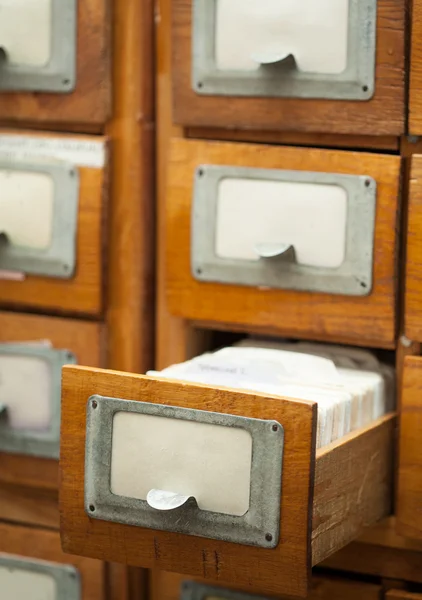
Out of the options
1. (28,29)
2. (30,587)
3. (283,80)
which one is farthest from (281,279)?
(30,587)

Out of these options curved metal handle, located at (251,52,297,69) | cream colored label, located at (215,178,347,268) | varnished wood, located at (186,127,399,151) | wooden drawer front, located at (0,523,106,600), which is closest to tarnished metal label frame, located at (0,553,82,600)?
wooden drawer front, located at (0,523,106,600)

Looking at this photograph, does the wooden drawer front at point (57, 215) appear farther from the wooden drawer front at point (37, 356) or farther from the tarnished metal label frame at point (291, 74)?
the tarnished metal label frame at point (291, 74)

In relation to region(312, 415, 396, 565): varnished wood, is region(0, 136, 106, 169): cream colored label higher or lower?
higher

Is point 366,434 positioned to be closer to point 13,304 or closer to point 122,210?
point 122,210

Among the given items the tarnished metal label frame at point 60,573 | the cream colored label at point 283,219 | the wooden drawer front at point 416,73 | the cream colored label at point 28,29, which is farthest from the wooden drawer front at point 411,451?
the cream colored label at point 28,29

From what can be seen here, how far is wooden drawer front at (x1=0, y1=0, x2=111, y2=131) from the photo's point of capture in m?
1.39

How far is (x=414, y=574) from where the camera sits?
1.35 meters

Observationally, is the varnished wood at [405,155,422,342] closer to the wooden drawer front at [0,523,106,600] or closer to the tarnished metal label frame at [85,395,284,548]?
the tarnished metal label frame at [85,395,284,548]

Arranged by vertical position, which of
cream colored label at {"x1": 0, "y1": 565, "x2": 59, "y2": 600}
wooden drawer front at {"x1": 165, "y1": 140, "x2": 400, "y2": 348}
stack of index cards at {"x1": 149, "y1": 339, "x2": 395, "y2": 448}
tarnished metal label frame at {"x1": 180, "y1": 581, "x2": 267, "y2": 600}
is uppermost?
wooden drawer front at {"x1": 165, "y1": 140, "x2": 400, "y2": 348}

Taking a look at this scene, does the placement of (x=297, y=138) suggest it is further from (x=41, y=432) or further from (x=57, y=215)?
(x=41, y=432)

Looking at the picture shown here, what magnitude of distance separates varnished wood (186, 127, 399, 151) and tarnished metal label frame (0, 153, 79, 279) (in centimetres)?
17

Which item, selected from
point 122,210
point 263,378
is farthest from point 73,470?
point 122,210

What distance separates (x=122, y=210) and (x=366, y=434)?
45 cm

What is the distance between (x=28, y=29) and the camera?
4.64 feet
